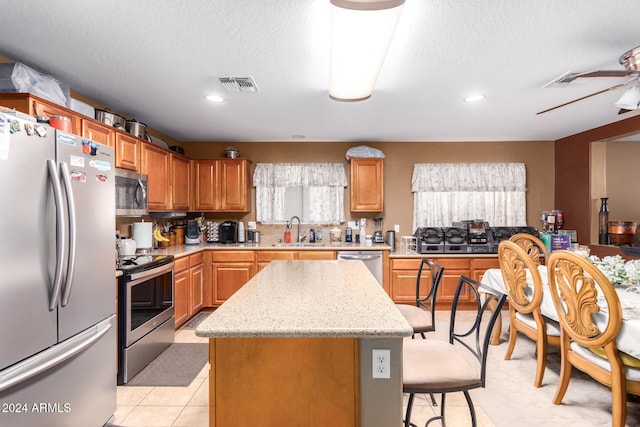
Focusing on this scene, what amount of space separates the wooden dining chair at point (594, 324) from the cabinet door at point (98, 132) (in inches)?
135

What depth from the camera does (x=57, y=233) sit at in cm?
163

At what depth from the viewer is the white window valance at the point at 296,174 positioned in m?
5.02

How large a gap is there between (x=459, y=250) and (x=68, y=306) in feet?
13.6

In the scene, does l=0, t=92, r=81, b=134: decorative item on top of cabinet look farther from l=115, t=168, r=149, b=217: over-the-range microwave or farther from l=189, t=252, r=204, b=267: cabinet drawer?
l=189, t=252, r=204, b=267: cabinet drawer

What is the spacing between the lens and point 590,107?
3.38m

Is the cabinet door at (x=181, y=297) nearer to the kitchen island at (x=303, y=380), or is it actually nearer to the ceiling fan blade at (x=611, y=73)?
the kitchen island at (x=303, y=380)

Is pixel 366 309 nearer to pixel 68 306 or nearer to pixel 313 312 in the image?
pixel 313 312

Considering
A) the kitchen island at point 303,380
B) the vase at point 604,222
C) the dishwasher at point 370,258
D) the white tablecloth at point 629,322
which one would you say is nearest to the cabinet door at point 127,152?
the kitchen island at point 303,380

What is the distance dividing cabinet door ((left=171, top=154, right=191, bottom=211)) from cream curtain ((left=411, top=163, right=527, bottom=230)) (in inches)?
128

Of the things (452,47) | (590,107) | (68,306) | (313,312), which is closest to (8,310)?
(68,306)

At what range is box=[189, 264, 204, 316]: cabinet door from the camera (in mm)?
3998

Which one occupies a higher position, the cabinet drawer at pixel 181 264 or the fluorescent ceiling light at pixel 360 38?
the fluorescent ceiling light at pixel 360 38

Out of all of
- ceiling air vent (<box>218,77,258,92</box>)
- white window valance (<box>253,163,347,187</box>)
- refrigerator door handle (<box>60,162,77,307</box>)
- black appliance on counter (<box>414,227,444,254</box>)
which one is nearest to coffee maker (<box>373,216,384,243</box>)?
black appliance on counter (<box>414,227,444,254</box>)

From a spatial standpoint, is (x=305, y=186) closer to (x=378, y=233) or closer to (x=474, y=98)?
(x=378, y=233)
